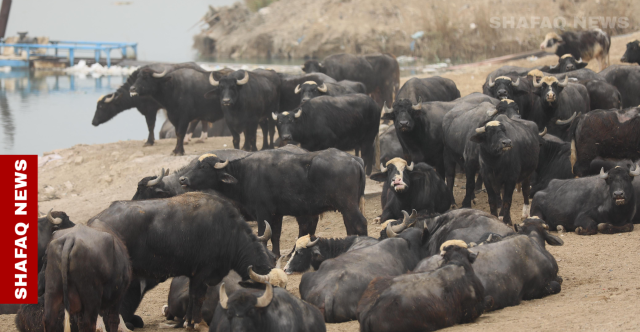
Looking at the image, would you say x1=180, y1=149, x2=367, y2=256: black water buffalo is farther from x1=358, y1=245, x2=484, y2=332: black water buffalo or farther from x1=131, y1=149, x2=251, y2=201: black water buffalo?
x1=358, y1=245, x2=484, y2=332: black water buffalo

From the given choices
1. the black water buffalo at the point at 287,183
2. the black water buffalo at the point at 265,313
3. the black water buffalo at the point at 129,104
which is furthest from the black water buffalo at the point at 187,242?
the black water buffalo at the point at 129,104

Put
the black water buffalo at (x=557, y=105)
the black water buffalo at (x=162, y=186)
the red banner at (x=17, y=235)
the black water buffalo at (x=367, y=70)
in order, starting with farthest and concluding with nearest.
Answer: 1. the black water buffalo at (x=367, y=70)
2. the black water buffalo at (x=557, y=105)
3. the black water buffalo at (x=162, y=186)
4. the red banner at (x=17, y=235)

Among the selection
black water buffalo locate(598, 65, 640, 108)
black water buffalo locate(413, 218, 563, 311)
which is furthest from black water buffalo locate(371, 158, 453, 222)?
black water buffalo locate(598, 65, 640, 108)

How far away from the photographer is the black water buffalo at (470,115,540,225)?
1066cm

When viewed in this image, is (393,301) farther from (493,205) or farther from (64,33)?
(64,33)

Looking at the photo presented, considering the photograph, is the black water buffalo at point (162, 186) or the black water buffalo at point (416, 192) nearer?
the black water buffalo at point (162, 186)

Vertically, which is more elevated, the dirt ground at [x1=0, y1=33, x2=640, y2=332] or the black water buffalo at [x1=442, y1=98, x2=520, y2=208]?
the black water buffalo at [x1=442, y1=98, x2=520, y2=208]

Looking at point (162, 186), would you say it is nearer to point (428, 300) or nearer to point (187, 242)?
point (187, 242)

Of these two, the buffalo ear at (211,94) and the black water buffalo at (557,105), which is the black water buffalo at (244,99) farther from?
the black water buffalo at (557,105)

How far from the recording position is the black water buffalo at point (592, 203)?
9.88m

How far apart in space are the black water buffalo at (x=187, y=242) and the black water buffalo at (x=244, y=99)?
745 cm

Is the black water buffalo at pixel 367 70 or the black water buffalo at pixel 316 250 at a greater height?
the black water buffalo at pixel 367 70

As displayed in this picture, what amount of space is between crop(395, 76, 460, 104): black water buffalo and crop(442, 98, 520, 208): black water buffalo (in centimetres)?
305

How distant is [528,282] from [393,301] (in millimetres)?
1721
